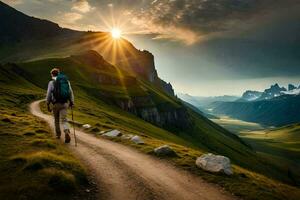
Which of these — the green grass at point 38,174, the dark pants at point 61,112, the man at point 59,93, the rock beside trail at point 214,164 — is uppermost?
the man at point 59,93

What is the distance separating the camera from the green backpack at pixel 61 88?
23.1m

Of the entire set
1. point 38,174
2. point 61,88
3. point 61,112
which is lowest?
point 38,174

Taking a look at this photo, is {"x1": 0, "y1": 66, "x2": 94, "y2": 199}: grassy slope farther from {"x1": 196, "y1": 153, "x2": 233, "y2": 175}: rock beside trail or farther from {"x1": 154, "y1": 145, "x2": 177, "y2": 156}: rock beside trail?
{"x1": 196, "y1": 153, "x2": 233, "y2": 175}: rock beside trail

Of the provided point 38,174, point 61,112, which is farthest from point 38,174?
point 61,112

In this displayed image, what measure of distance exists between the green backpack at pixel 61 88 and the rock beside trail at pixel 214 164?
10.6 meters

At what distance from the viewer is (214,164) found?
74.5 ft

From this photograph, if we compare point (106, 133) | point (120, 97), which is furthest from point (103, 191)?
point (120, 97)

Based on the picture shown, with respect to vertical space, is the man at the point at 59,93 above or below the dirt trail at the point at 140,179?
above

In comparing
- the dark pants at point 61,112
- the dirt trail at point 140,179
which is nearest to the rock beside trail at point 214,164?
the dirt trail at point 140,179

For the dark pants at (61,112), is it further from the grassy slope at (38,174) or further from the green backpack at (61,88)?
the grassy slope at (38,174)

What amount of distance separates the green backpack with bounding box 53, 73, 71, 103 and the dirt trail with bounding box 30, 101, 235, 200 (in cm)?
397

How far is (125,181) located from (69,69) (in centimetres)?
17166

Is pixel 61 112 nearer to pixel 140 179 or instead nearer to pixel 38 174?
pixel 38 174

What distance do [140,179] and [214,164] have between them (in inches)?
260
